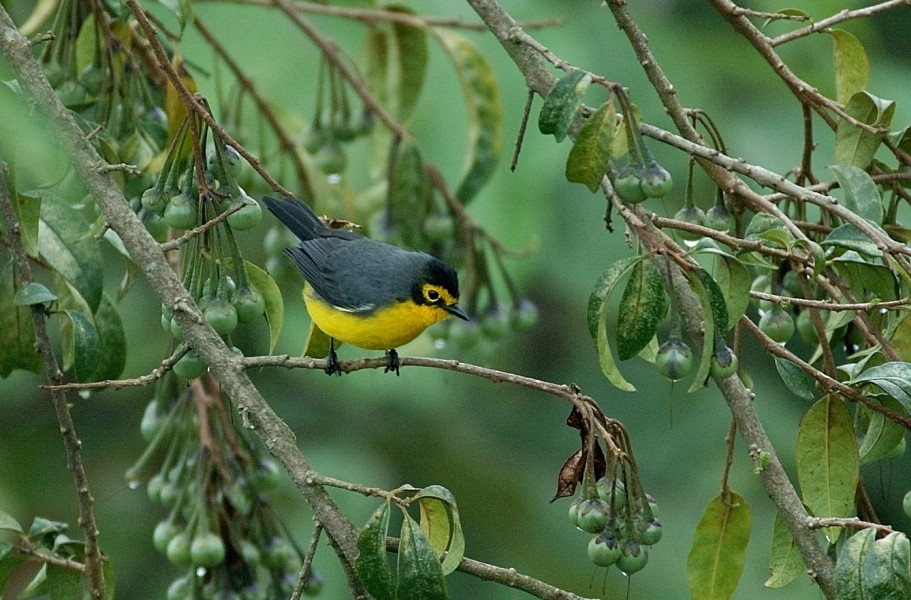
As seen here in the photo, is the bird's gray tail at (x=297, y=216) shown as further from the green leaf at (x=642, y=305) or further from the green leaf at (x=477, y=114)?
the green leaf at (x=642, y=305)

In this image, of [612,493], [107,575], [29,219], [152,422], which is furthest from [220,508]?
[612,493]

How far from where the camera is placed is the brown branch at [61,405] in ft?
7.21

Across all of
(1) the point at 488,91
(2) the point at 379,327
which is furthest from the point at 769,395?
(2) the point at 379,327

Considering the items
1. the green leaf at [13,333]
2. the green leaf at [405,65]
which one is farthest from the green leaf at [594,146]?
the green leaf at [405,65]

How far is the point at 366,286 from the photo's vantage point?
3141 mm

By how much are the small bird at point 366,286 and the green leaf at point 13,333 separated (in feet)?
2.54

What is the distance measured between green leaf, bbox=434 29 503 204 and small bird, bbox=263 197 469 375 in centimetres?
34

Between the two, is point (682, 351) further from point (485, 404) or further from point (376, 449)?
point (485, 404)

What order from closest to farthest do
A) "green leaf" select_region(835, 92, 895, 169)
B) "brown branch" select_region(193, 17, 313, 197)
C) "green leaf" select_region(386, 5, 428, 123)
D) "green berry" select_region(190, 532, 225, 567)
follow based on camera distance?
"green leaf" select_region(835, 92, 895, 169) → "green berry" select_region(190, 532, 225, 567) → "brown branch" select_region(193, 17, 313, 197) → "green leaf" select_region(386, 5, 428, 123)

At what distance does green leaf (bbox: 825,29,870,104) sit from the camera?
256cm

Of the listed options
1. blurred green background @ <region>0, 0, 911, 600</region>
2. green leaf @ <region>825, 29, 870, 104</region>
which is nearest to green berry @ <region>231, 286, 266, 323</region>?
green leaf @ <region>825, 29, 870, 104</region>

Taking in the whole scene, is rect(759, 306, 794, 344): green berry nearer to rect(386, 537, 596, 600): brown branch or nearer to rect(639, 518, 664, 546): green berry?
rect(639, 518, 664, 546): green berry

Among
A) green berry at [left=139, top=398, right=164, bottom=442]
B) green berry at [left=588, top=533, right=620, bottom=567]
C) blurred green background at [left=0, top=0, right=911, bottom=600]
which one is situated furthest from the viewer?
blurred green background at [left=0, top=0, right=911, bottom=600]

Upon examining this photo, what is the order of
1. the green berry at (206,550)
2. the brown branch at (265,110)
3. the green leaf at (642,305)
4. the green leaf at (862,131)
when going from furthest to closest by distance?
1. the brown branch at (265,110)
2. the green berry at (206,550)
3. the green leaf at (862,131)
4. the green leaf at (642,305)
